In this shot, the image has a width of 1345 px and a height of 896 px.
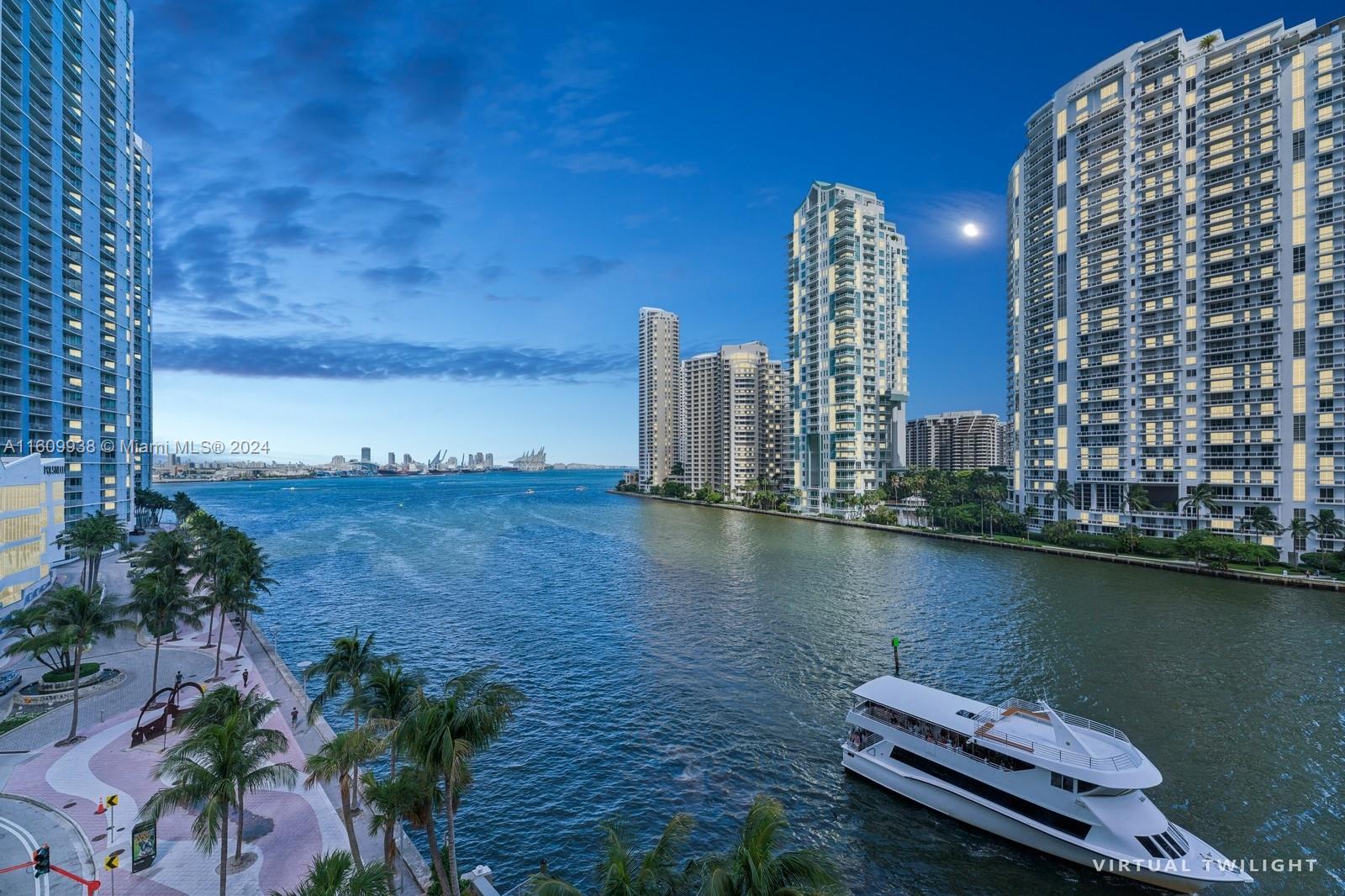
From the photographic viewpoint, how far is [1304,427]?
3807 inches

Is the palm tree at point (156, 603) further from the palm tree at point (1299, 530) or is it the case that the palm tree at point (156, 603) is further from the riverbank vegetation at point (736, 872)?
the palm tree at point (1299, 530)

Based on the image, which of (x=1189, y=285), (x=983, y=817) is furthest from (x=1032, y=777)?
(x=1189, y=285)

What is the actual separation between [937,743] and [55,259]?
14029 centimetres

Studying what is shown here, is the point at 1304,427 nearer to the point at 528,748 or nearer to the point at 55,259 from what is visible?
the point at 528,748

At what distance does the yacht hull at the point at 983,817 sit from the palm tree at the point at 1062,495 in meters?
113

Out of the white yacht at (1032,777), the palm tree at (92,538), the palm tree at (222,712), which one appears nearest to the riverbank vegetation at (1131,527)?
the white yacht at (1032,777)

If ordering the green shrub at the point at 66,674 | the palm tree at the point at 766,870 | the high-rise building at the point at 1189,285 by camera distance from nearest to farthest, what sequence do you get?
the palm tree at the point at 766,870 < the green shrub at the point at 66,674 < the high-rise building at the point at 1189,285

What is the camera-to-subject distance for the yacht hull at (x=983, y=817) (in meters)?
26.9

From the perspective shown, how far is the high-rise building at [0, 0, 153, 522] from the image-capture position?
89.4m

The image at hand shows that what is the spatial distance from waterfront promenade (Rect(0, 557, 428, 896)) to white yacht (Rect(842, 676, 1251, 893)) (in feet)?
86.6

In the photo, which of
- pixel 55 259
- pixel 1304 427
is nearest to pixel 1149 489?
pixel 1304 427

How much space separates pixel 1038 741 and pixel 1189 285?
12159 cm

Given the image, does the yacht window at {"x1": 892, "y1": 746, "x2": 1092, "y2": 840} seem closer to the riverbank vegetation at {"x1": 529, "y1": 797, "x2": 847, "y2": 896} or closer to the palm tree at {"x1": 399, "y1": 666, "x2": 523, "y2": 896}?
the riverbank vegetation at {"x1": 529, "y1": 797, "x2": 847, "y2": 896}

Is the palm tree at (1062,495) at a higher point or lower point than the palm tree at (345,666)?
higher
